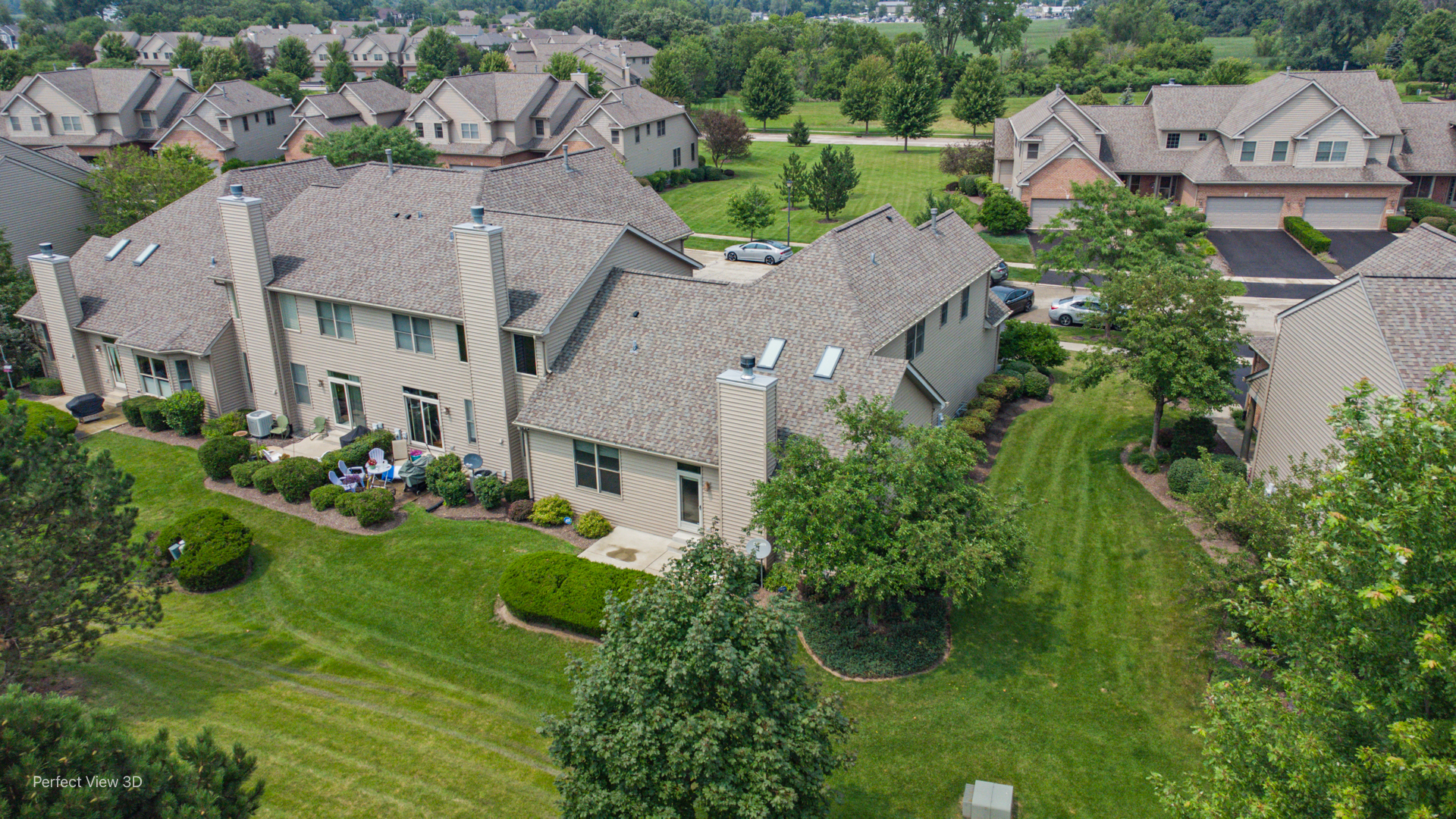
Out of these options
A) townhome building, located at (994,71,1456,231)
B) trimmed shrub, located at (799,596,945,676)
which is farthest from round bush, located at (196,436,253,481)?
townhome building, located at (994,71,1456,231)

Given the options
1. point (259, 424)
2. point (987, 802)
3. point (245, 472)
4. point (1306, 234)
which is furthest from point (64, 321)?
point (1306, 234)

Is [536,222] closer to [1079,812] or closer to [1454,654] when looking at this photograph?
[1079,812]

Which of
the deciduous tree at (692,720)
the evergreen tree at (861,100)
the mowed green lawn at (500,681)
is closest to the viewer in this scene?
the deciduous tree at (692,720)

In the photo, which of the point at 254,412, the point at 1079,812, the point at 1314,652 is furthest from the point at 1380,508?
the point at 254,412

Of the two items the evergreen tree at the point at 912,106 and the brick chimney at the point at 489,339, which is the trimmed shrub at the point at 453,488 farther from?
the evergreen tree at the point at 912,106

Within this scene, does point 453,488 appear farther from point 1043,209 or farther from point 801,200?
point 1043,209

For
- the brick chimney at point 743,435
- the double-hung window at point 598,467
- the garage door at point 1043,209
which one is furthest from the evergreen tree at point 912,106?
the brick chimney at point 743,435

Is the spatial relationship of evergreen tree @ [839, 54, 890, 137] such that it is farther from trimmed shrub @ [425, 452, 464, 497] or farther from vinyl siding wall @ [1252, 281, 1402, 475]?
trimmed shrub @ [425, 452, 464, 497]
